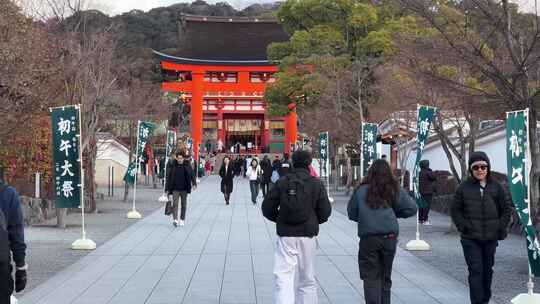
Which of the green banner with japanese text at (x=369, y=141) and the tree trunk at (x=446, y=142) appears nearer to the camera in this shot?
the tree trunk at (x=446, y=142)

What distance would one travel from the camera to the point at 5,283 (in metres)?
5.20

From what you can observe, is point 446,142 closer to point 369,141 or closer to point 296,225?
point 369,141

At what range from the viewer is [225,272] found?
1048 cm

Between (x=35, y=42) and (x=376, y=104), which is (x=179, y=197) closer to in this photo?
(x=35, y=42)

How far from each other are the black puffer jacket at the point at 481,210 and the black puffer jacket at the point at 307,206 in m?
1.39

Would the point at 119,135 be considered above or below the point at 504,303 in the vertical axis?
above

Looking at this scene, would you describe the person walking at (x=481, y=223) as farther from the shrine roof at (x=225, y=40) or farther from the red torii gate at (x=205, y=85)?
the shrine roof at (x=225, y=40)

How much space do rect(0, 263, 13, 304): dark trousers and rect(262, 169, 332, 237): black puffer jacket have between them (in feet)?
8.46

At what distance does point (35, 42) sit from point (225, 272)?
6193mm

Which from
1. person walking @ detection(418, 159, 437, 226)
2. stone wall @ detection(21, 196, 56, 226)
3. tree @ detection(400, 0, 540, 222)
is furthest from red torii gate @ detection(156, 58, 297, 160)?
tree @ detection(400, 0, 540, 222)

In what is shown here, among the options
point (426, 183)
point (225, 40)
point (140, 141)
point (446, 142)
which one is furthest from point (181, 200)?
point (225, 40)

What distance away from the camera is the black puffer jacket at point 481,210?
7.43 m

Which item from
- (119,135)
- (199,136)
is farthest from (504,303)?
(199,136)

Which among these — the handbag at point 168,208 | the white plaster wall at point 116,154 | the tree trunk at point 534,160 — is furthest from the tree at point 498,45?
the white plaster wall at point 116,154
